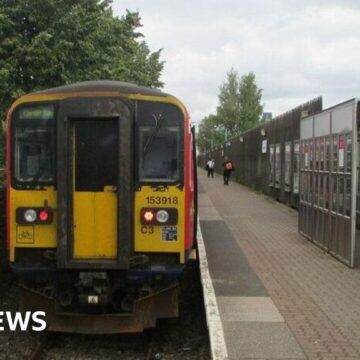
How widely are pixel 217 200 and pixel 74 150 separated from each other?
1890 centimetres

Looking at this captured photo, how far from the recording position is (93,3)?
16.2m

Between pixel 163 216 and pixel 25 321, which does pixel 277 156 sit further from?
pixel 163 216

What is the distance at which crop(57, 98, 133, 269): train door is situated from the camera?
7090 mm

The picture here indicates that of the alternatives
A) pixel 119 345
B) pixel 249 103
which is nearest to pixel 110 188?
pixel 119 345

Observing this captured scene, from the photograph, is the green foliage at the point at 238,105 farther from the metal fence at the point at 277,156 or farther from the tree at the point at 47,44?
the tree at the point at 47,44

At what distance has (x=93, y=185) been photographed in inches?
284

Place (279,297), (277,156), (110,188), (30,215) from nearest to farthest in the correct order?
(110,188) → (30,215) → (279,297) → (277,156)

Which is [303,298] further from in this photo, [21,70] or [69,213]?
[21,70]

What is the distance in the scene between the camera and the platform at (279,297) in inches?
256

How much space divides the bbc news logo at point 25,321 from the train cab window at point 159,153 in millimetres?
2115

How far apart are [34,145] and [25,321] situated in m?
2.20

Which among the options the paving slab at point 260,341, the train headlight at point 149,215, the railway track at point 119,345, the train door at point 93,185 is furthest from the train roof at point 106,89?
the railway track at point 119,345

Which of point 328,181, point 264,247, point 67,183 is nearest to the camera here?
point 67,183

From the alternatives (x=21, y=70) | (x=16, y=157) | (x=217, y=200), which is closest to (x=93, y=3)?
(x=21, y=70)
